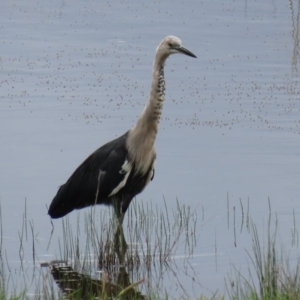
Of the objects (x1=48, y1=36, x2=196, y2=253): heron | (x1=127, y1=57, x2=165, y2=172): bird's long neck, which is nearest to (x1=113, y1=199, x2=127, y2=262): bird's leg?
(x1=48, y1=36, x2=196, y2=253): heron

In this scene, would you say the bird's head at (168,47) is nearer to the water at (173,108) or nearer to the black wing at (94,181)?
the black wing at (94,181)

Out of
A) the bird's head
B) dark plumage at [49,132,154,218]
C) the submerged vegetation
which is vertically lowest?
the submerged vegetation

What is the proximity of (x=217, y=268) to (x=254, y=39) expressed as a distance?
513 inches

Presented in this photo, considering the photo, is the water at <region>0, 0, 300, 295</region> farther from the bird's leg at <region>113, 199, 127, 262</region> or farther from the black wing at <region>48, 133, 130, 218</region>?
the bird's leg at <region>113, 199, 127, 262</region>

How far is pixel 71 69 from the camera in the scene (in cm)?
1838

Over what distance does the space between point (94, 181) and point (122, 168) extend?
29 centimetres

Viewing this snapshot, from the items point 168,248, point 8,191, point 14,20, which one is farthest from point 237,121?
point 14,20

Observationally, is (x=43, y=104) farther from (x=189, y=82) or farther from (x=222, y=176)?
(x=222, y=176)

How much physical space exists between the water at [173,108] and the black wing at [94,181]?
0.38 m

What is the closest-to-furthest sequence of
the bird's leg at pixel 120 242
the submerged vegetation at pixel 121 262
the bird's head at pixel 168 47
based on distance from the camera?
the submerged vegetation at pixel 121 262 < the bird's leg at pixel 120 242 < the bird's head at pixel 168 47

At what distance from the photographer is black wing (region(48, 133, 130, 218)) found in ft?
30.5

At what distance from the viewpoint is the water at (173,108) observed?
1038cm

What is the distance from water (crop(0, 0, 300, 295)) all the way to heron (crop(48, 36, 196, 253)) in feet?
1.58

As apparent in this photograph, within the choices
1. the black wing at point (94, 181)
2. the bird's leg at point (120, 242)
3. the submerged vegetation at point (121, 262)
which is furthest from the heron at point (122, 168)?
the bird's leg at point (120, 242)
